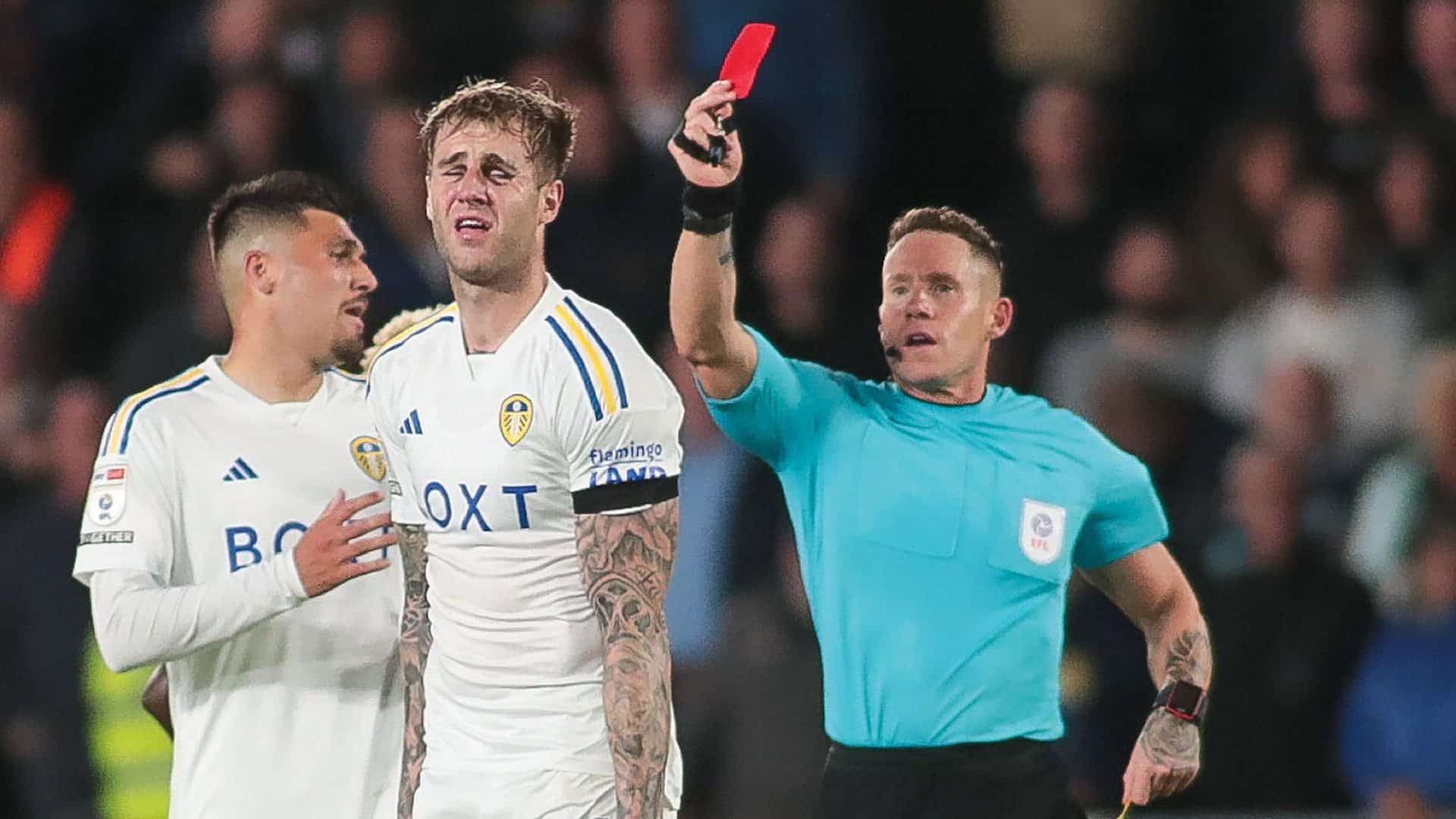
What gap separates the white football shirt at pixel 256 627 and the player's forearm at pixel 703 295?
110cm

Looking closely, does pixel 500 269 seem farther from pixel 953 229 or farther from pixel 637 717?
pixel 953 229

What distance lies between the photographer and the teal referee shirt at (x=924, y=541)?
19.7ft

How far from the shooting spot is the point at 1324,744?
8945 mm

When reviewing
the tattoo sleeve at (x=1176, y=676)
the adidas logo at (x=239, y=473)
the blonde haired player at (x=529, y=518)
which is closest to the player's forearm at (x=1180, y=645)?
the tattoo sleeve at (x=1176, y=676)

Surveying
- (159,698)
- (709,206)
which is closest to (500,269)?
(709,206)

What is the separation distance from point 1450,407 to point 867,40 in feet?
10.8

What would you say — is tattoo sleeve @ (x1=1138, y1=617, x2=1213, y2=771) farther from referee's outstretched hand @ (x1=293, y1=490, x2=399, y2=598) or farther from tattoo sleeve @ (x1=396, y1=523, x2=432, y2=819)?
referee's outstretched hand @ (x1=293, y1=490, x2=399, y2=598)

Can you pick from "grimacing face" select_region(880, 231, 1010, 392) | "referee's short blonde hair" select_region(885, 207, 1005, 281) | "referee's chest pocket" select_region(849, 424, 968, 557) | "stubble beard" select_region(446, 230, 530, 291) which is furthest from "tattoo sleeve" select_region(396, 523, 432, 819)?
"referee's short blonde hair" select_region(885, 207, 1005, 281)

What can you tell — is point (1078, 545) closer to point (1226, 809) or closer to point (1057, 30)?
point (1226, 809)

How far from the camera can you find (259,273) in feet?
21.5

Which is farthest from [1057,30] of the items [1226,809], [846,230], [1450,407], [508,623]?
[508,623]

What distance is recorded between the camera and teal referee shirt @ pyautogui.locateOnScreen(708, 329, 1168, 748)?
601cm

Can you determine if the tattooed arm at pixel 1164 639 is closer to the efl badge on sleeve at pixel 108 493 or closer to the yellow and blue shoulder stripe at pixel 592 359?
the yellow and blue shoulder stripe at pixel 592 359

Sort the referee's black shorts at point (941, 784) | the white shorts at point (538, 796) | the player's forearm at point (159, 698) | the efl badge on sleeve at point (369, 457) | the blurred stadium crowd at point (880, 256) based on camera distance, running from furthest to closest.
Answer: the blurred stadium crowd at point (880, 256) → the player's forearm at point (159, 698) → the efl badge on sleeve at point (369, 457) → the referee's black shorts at point (941, 784) → the white shorts at point (538, 796)
